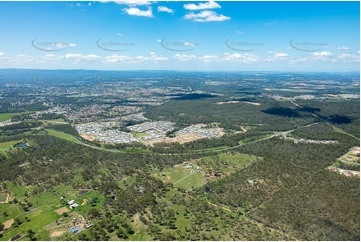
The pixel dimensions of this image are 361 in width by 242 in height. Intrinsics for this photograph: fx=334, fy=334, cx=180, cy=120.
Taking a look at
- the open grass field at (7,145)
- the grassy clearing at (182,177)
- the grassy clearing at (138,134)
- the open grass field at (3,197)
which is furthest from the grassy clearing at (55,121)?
the grassy clearing at (182,177)

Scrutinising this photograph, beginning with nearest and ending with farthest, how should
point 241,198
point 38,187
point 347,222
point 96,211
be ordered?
point 347,222 < point 96,211 < point 241,198 < point 38,187

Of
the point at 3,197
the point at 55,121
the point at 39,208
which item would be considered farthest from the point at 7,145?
the point at 39,208

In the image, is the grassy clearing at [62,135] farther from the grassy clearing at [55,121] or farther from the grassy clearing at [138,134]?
the grassy clearing at [138,134]

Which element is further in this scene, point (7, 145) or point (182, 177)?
point (7, 145)

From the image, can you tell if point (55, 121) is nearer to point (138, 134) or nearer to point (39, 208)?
point (138, 134)

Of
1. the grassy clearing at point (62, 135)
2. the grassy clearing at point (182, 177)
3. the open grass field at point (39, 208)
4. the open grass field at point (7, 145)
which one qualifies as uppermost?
the grassy clearing at point (62, 135)

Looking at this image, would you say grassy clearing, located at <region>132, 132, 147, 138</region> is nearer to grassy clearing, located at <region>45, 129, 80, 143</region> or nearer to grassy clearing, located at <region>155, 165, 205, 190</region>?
grassy clearing, located at <region>45, 129, 80, 143</region>

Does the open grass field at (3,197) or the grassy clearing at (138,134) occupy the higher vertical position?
the grassy clearing at (138,134)

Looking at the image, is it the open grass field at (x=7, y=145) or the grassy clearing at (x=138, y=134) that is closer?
the open grass field at (x=7, y=145)

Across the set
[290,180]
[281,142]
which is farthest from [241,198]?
[281,142]

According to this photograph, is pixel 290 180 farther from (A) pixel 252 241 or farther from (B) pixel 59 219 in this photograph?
(B) pixel 59 219

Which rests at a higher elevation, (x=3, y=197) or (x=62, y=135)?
(x=62, y=135)
